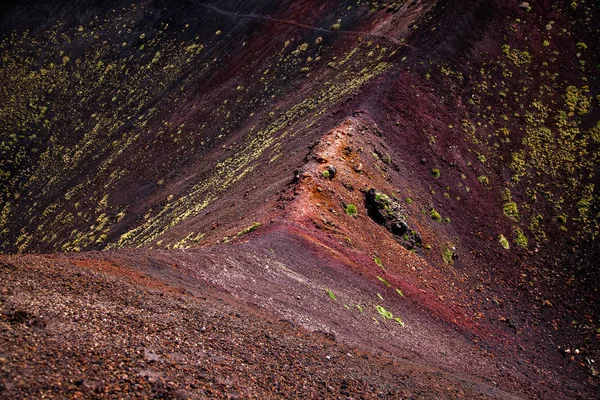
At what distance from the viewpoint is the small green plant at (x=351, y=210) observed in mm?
22469

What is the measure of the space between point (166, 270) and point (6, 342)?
23.3 ft

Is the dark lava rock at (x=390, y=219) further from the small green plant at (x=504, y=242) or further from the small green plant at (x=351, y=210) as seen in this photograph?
the small green plant at (x=504, y=242)

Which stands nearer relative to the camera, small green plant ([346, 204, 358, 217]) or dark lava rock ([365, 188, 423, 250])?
small green plant ([346, 204, 358, 217])

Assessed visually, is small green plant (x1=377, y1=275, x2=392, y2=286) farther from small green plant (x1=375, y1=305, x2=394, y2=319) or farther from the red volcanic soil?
the red volcanic soil

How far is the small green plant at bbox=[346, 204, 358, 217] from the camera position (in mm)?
22469

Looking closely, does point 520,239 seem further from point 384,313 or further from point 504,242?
point 384,313

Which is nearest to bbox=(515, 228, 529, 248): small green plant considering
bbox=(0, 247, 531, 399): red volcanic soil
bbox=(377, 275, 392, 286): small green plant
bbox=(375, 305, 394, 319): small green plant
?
bbox=(377, 275, 392, 286): small green plant

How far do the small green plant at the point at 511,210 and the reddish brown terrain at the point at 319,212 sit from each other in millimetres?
124

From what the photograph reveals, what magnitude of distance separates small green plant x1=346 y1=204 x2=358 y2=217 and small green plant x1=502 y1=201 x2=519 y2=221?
986 cm

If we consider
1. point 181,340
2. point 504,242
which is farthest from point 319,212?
point 181,340

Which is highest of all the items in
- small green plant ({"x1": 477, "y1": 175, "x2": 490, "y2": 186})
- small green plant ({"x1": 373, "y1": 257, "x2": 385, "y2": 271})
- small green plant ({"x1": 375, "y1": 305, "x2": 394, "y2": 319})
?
small green plant ({"x1": 373, "y1": 257, "x2": 385, "y2": 271})

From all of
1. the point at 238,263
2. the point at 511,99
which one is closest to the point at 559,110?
the point at 511,99

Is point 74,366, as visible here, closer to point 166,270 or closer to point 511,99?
point 166,270

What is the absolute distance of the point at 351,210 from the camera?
2255 cm
